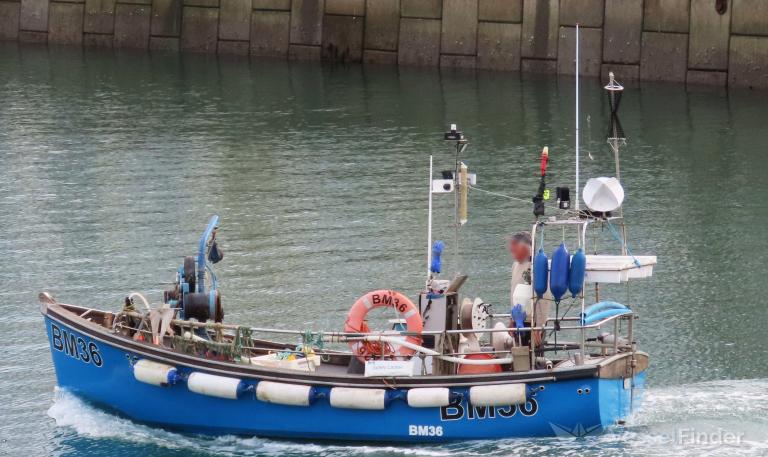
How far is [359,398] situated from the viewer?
51.2 feet

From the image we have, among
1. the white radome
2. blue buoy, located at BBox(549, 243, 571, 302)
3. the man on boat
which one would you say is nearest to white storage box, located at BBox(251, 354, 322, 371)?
the man on boat

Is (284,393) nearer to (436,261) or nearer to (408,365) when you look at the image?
(408,365)

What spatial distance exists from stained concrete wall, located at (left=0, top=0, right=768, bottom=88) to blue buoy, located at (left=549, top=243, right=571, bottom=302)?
937 inches

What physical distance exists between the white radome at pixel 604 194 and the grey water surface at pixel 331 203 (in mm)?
2731

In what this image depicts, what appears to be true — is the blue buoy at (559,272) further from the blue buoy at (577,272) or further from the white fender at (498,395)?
the white fender at (498,395)

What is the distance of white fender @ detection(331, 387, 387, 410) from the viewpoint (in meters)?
15.6

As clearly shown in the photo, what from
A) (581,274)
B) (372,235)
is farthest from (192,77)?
(581,274)

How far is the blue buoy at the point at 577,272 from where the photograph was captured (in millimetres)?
15102

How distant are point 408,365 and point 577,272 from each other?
7.17 ft

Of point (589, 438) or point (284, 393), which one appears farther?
point (589, 438)

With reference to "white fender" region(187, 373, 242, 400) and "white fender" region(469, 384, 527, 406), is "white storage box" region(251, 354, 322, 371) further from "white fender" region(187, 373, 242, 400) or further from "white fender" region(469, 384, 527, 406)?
"white fender" region(469, 384, 527, 406)

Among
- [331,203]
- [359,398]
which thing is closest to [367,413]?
[359,398]

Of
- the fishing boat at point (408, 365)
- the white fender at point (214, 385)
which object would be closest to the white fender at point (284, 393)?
the fishing boat at point (408, 365)

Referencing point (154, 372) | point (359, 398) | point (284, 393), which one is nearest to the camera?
point (359, 398)
